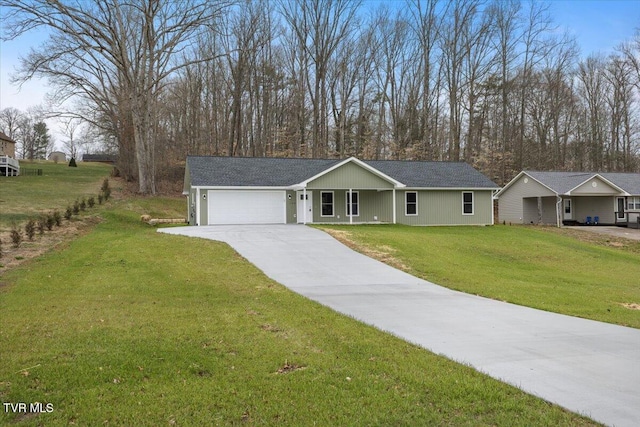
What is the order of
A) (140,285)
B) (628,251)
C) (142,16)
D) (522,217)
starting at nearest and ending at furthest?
(140,285)
(628,251)
(142,16)
(522,217)

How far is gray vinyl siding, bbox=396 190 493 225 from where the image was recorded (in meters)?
27.0

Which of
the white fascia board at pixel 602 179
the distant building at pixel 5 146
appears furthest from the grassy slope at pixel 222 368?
the distant building at pixel 5 146

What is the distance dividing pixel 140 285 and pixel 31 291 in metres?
1.92

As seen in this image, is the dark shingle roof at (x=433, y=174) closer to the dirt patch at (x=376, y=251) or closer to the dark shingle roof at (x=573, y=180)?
the dark shingle roof at (x=573, y=180)

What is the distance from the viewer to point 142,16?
32.9 metres

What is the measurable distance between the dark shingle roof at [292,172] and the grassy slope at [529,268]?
16.6ft

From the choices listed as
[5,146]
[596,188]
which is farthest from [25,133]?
[596,188]

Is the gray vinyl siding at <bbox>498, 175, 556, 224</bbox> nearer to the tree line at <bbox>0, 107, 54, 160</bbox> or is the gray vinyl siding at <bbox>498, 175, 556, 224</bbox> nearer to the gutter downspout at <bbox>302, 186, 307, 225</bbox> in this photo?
the gutter downspout at <bbox>302, 186, 307, 225</bbox>

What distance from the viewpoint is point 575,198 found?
34.8 m

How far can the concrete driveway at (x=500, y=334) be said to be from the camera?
427 centimetres

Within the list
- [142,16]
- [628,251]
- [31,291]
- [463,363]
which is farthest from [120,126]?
[463,363]

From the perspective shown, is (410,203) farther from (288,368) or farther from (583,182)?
(288,368)

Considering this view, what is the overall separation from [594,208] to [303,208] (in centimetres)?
2342

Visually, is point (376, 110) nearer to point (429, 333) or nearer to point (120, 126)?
point (120, 126)
